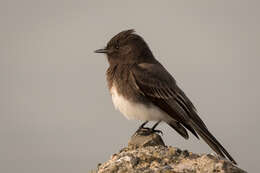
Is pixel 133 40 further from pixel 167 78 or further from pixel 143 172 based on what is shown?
pixel 143 172

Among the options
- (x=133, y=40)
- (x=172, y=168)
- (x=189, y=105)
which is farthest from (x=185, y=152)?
(x=133, y=40)

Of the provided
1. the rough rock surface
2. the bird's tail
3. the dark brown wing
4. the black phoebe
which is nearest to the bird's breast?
the black phoebe

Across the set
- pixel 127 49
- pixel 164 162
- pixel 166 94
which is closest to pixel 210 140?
pixel 166 94

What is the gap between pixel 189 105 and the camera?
1264cm

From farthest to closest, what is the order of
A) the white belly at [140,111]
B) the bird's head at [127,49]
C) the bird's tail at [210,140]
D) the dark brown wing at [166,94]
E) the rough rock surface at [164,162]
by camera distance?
the bird's head at [127,49] → the white belly at [140,111] → the dark brown wing at [166,94] → the bird's tail at [210,140] → the rough rock surface at [164,162]

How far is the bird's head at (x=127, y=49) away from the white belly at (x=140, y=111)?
143 cm

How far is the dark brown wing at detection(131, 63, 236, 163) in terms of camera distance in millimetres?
12188

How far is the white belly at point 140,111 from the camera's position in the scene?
1259cm

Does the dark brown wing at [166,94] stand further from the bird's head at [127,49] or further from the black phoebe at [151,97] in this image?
the bird's head at [127,49]

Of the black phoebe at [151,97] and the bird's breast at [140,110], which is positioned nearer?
the black phoebe at [151,97]

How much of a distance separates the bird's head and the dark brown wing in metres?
0.49

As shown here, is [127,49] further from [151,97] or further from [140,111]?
[140,111]

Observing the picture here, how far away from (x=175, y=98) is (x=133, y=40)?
2276 mm

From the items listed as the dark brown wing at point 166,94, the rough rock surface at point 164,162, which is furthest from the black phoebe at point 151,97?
the rough rock surface at point 164,162
